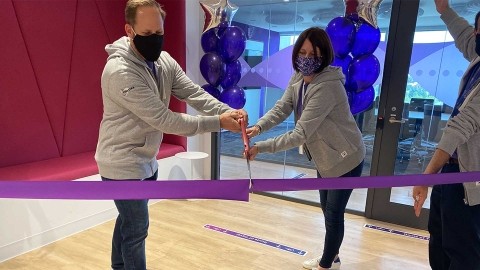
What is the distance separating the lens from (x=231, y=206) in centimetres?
355

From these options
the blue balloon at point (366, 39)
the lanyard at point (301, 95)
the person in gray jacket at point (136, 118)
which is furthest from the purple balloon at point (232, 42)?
the person in gray jacket at point (136, 118)

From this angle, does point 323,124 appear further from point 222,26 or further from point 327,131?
point 222,26

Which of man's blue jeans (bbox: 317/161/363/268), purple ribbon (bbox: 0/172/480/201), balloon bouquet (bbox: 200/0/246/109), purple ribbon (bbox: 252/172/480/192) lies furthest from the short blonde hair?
balloon bouquet (bbox: 200/0/246/109)

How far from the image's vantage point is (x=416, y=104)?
9.92 ft

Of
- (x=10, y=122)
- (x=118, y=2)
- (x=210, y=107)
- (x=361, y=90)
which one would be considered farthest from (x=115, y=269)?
(x=118, y=2)

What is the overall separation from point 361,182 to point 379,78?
2.00 metres

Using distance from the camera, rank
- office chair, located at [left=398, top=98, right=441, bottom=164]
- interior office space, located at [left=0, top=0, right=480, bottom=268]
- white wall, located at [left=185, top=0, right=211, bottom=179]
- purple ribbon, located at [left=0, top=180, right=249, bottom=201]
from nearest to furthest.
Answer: purple ribbon, located at [left=0, top=180, right=249, bottom=201] → interior office space, located at [left=0, top=0, right=480, bottom=268] → office chair, located at [left=398, top=98, right=441, bottom=164] → white wall, located at [left=185, top=0, right=211, bottom=179]

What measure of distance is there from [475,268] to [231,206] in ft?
7.85

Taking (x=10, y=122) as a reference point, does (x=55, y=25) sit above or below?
above

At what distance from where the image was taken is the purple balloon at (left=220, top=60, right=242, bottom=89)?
3393 millimetres

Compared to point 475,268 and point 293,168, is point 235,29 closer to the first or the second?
point 293,168

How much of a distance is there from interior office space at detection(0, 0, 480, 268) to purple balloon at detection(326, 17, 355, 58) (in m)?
0.52

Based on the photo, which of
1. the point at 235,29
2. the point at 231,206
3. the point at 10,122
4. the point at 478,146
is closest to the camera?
the point at 478,146

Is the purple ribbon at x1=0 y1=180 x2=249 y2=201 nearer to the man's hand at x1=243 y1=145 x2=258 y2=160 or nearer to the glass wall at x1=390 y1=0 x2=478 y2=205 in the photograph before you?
the man's hand at x1=243 y1=145 x2=258 y2=160
